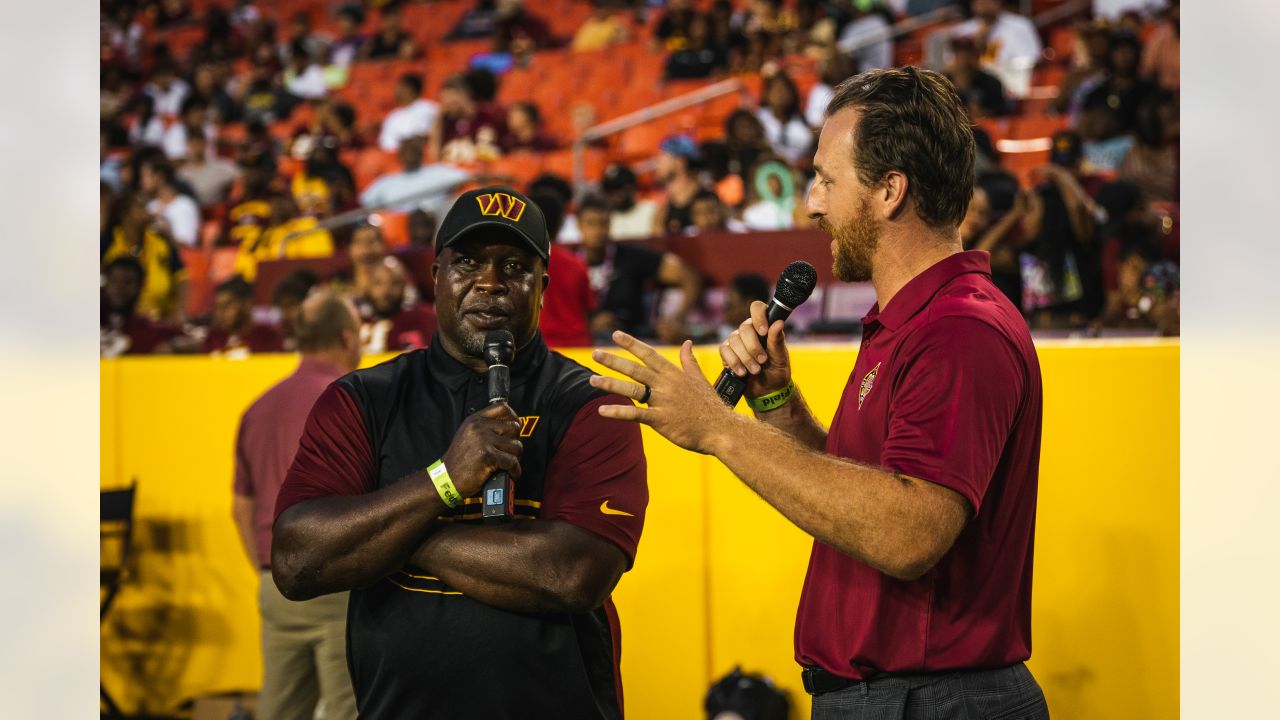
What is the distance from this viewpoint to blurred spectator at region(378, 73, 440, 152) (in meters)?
12.6

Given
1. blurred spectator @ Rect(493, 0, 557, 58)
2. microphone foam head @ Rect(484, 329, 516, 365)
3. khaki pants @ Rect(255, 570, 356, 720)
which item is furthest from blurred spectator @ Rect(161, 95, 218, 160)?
microphone foam head @ Rect(484, 329, 516, 365)

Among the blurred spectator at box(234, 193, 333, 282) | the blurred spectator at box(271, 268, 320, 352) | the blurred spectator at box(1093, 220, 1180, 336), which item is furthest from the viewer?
the blurred spectator at box(234, 193, 333, 282)

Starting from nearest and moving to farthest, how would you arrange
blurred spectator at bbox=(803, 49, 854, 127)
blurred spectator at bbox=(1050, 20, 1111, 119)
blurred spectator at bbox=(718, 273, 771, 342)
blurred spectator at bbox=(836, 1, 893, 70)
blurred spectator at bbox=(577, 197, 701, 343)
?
blurred spectator at bbox=(718, 273, 771, 342) → blurred spectator at bbox=(577, 197, 701, 343) → blurred spectator at bbox=(1050, 20, 1111, 119) → blurred spectator at bbox=(803, 49, 854, 127) → blurred spectator at bbox=(836, 1, 893, 70)

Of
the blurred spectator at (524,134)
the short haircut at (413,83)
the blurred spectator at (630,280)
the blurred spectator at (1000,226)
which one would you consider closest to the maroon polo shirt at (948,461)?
the blurred spectator at (1000,226)

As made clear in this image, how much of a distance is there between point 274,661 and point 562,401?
2219mm

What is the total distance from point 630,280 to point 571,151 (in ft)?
17.5

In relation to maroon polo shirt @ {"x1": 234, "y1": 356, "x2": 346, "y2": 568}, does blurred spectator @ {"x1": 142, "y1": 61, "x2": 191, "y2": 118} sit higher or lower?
higher

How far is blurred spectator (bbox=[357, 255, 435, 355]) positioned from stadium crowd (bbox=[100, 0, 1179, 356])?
21mm

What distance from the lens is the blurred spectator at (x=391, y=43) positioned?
49.3 ft

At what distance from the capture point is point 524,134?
468 inches

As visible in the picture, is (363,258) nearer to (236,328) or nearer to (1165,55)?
(236,328)

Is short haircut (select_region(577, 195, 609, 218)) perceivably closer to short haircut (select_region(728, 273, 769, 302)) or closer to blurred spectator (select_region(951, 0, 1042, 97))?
short haircut (select_region(728, 273, 769, 302))

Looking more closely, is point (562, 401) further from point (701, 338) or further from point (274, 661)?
point (701, 338)
